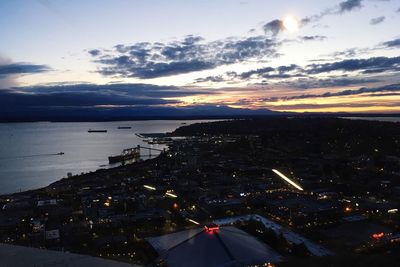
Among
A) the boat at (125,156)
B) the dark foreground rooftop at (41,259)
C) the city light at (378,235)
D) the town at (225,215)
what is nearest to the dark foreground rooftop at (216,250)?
the town at (225,215)

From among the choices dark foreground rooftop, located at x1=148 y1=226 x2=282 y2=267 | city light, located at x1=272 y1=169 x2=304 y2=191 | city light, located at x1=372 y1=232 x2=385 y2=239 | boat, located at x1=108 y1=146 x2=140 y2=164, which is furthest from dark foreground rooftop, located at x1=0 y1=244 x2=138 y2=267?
boat, located at x1=108 y1=146 x2=140 y2=164

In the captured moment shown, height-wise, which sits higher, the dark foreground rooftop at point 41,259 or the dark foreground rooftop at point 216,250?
the dark foreground rooftop at point 41,259

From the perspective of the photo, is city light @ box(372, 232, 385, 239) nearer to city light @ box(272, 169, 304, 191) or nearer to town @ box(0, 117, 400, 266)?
town @ box(0, 117, 400, 266)

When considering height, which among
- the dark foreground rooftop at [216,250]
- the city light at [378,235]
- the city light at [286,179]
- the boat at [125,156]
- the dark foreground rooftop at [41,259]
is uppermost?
the dark foreground rooftop at [41,259]

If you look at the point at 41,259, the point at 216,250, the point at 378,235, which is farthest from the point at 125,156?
the point at 41,259

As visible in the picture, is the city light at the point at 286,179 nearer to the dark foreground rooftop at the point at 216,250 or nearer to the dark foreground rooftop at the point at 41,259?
the dark foreground rooftop at the point at 216,250

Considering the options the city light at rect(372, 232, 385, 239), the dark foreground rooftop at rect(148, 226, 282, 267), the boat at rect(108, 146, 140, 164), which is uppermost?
the dark foreground rooftop at rect(148, 226, 282, 267)

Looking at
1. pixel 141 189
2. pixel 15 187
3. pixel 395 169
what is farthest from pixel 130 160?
pixel 395 169

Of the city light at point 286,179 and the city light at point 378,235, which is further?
the city light at point 286,179

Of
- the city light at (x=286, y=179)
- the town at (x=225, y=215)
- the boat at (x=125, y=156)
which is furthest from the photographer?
the boat at (x=125, y=156)

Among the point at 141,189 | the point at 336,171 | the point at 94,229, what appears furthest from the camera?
the point at 336,171

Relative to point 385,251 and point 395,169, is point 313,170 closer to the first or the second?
point 395,169
